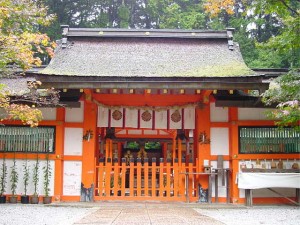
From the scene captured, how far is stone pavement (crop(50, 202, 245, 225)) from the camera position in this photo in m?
6.53

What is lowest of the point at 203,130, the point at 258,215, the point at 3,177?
the point at 258,215

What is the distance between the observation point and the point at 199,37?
12047mm

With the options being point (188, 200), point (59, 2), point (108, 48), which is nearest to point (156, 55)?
point (108, 48)

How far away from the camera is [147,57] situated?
11.0 meters

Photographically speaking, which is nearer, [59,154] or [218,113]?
[59,154]

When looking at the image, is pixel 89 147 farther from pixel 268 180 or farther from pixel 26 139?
pixel 268 180

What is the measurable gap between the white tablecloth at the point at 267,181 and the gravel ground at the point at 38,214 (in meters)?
3.74

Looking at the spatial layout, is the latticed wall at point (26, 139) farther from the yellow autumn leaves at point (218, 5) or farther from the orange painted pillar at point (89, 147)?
the yellow autumn leaves at point (218, 5)

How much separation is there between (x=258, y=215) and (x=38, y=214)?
450 centimetres

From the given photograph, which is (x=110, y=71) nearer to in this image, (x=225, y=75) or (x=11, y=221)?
(x=225, y=75)

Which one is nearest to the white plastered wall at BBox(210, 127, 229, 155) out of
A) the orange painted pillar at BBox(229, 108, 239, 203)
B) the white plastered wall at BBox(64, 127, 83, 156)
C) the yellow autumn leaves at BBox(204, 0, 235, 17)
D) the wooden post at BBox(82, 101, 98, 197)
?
the orange painted pillar at BBox(229, 108, 239, 203)

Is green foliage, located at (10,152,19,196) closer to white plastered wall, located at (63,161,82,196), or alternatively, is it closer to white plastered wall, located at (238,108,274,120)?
white plastered wall, located at (63,161,82,196)

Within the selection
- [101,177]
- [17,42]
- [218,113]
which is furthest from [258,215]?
[17,42]

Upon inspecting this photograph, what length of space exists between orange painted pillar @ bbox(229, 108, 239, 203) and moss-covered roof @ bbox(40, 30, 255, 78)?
1.21 metres
